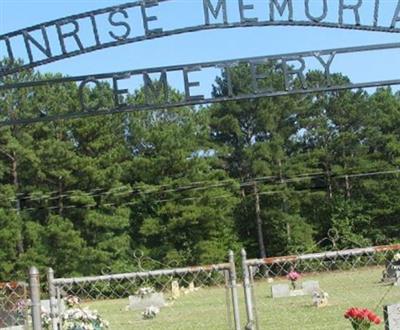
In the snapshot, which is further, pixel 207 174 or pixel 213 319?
pixel 207 174

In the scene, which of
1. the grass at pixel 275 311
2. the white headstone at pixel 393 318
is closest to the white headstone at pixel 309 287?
the grass at pixel 275 311

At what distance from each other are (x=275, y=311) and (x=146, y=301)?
4389mm

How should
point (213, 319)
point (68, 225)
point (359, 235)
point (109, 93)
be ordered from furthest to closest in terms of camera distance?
point (359, 235)
point (68, 225)
point (213, 319)
point (109, 93)

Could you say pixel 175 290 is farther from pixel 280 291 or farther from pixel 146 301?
pixel 146 301

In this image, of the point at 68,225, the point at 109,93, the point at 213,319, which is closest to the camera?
the point at 109,93

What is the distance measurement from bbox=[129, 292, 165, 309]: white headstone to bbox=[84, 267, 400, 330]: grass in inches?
10.4

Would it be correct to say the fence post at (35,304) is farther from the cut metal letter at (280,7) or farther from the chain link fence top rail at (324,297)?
the chain link fence top rail at (324,297)

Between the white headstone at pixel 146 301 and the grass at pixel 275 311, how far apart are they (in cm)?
26

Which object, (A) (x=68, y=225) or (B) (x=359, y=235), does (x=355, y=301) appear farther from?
(B) (x=359, y=235)

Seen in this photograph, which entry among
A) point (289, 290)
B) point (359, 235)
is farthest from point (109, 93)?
point (359, 235)

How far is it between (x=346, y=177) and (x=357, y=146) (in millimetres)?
1916

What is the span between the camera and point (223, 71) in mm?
5875

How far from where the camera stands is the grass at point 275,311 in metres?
16.2

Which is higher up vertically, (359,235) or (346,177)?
(346,177)
